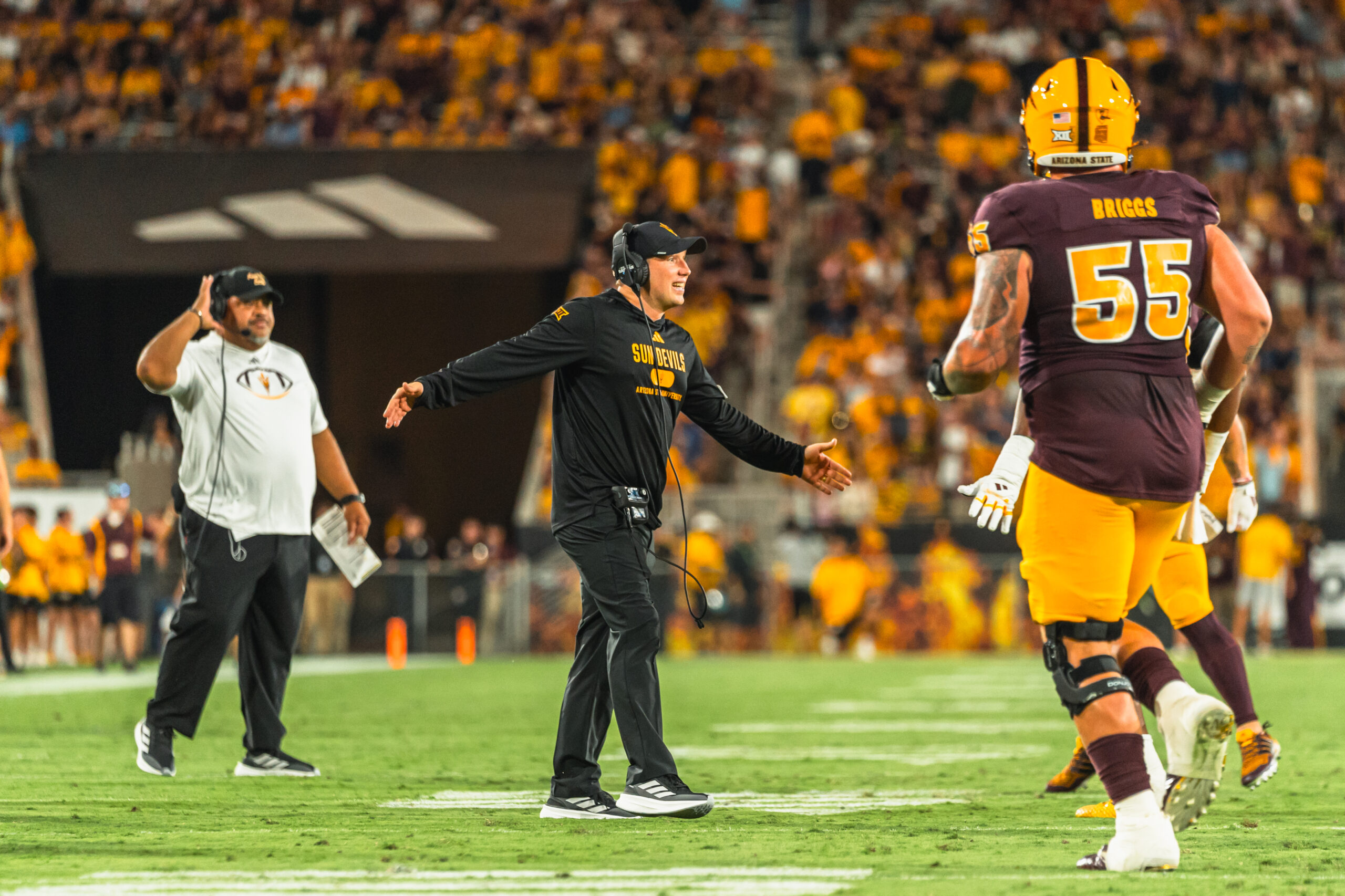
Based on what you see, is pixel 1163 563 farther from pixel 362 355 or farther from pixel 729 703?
pixel 362 355

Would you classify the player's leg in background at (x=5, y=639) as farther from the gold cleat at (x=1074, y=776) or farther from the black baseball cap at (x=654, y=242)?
the gold cleat at (x=1074, y=776)

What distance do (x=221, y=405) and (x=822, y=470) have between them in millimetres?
2939

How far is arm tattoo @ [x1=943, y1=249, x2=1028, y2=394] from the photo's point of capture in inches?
202

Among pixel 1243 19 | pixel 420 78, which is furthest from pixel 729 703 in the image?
pixel 1243 19

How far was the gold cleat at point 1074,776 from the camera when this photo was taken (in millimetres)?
7355

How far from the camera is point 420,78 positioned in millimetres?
26703

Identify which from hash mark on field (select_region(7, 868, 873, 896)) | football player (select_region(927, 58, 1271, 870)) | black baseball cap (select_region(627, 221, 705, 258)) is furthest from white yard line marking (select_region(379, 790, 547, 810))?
football player (select_region(927, 58, 1271, 870))

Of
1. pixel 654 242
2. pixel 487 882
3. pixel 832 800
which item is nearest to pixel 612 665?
pixel 832 800

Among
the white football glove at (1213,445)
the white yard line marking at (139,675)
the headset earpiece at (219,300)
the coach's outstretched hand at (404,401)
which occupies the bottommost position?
the white yard line marking at (139,675)

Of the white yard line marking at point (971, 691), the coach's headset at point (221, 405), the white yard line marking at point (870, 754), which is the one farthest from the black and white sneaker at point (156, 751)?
the white yard line marking at point (971, 691)

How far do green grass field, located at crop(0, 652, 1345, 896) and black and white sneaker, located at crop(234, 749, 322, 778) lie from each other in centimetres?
13

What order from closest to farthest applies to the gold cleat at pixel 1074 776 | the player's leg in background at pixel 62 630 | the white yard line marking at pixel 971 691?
the gold cleat at pixel 1074 776, the white yard line marking at pixel 971 691, the player's leg in background at pixel 62 630

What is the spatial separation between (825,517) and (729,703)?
9357 millimetres

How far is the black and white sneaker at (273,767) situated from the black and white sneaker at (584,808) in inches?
77.8
